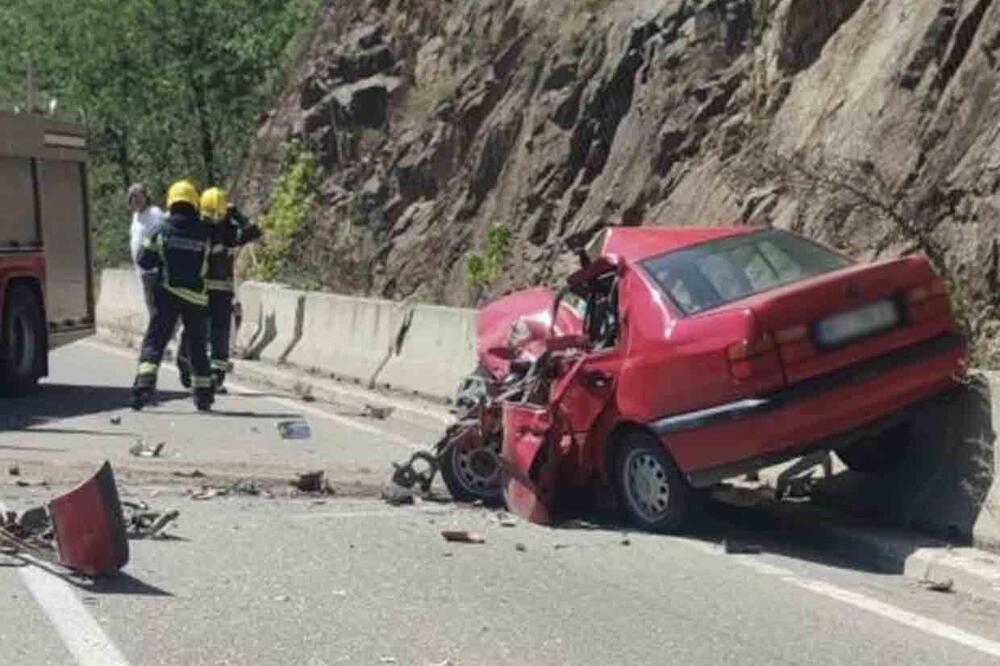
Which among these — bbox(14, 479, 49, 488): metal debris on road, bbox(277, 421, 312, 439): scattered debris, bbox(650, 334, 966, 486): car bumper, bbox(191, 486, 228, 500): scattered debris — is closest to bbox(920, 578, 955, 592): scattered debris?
bbox(650, 334, 966, 486): car bumper

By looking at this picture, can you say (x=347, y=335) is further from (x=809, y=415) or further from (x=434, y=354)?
(x=809, y=415)

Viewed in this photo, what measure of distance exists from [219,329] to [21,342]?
2.11m

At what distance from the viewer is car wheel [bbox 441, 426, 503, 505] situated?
1052 cm

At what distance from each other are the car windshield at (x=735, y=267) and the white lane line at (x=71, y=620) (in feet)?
11.5

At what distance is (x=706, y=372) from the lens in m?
8.88

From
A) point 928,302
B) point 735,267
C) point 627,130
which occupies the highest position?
point 627,130

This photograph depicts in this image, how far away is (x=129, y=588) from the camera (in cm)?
789

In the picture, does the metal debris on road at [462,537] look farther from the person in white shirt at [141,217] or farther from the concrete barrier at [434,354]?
the person in white shirt at [141,217]

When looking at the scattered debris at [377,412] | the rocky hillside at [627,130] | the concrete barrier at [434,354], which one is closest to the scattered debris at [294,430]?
the scattered debris at [377,412]

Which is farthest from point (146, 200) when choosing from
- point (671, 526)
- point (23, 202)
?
point (671, 526)

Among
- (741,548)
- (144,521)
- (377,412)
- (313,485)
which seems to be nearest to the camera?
(741,548)

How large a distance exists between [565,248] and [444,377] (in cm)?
667

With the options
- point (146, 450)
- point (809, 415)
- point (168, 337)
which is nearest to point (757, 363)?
point (809, 415)

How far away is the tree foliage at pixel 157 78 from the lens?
37906 mm
